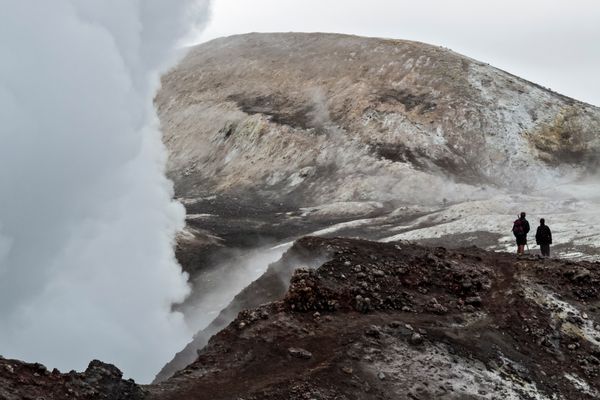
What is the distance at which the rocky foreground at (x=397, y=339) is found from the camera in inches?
503

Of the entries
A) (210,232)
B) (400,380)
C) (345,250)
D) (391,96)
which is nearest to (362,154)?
(391,96)

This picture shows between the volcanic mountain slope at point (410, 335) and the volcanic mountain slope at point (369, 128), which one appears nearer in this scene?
the volcanic mountain slope at point (410, 335)

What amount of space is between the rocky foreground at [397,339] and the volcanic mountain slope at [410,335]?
0.09ft

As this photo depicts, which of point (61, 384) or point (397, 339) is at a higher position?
point (61, 384)

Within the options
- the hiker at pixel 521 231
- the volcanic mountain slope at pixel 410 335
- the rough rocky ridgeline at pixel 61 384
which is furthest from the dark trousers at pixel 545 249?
the rough rocky ridgeline at pixel 61 384

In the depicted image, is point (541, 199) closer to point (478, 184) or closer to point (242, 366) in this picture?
point (478, 184)

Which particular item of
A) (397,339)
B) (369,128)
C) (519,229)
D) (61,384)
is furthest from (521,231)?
(369,128)

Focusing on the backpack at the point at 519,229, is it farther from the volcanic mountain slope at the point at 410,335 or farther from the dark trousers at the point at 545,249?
the volcanic mountain slope at the point at 410,335

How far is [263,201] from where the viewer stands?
182 feet

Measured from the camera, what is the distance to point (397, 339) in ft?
48.3

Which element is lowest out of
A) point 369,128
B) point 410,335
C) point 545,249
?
point 410,335

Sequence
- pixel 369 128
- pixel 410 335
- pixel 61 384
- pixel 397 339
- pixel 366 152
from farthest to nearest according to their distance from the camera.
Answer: pixel 369 128 → pixel 366 152 → pixel 410 335 → pixel 397 339 → pixel 61 384

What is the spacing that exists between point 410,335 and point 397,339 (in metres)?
0.33

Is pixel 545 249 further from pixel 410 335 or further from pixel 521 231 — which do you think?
pixel 410 335
